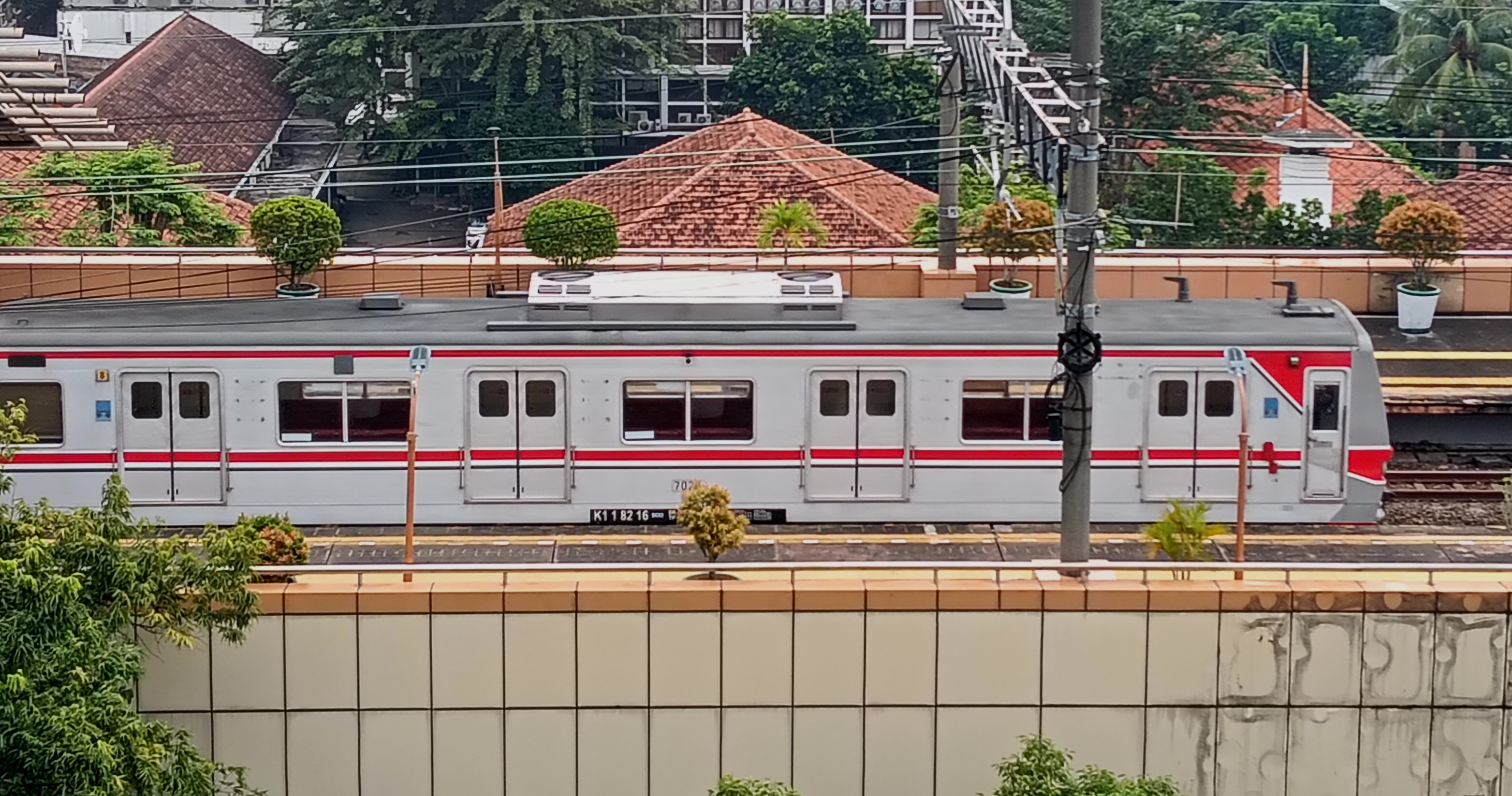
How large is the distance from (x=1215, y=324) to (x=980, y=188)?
49.7ft

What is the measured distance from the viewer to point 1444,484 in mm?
19969

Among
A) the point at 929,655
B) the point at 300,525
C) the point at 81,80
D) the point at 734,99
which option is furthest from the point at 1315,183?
the point at 81,80

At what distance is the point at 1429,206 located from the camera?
2442 centimetres

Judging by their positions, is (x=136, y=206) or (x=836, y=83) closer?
(x=136, y=206)

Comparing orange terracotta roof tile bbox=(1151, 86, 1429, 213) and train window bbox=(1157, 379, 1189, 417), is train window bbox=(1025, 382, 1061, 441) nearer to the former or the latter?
train window bbox=(1157, 379, 1189, 417)

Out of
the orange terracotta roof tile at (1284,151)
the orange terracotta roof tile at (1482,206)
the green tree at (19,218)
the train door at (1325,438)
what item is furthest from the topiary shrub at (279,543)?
the orange terracotta roof tile at (1284,151)

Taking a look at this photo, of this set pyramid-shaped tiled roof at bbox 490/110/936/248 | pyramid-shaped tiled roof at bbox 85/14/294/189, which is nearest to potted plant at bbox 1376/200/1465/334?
pyramid-shaped tiled roof at bbox 490/110/936/248

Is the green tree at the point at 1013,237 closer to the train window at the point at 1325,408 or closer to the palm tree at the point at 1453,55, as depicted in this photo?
the train window at the point at 1325,408

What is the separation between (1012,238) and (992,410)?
15.5 feet

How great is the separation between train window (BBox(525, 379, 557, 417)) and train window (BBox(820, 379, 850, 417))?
7.54ft

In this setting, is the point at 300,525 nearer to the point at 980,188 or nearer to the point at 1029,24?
the point at 980,188

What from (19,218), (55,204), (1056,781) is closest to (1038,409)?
(1056,781)

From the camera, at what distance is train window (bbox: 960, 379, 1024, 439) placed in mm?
18219

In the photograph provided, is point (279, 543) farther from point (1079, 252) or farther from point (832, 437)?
point (832, 437)
